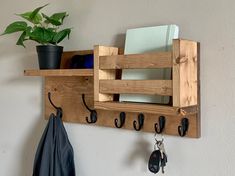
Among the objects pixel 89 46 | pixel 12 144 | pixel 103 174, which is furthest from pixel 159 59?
pixel 12 144

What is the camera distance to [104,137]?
1291mm

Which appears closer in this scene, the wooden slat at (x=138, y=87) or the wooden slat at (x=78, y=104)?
the wooden slat at (x=138, y=87)

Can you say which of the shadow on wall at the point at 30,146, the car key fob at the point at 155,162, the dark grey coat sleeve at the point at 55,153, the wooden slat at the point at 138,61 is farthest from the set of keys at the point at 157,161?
the shadow on wall at the point at 30,146

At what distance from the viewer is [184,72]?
3.15ft

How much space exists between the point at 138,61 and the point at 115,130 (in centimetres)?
34

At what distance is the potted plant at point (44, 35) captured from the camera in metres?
1.24

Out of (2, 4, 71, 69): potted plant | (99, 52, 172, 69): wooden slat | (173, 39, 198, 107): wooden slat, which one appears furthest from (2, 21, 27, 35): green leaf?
(173, 39, 198, 107): wooden slat

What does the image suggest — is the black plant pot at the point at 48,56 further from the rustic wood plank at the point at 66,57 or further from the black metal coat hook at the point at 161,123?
the black metal coat hook at the point at 161,123

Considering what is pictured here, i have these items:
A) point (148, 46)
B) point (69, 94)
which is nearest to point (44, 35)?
point (69, 94)

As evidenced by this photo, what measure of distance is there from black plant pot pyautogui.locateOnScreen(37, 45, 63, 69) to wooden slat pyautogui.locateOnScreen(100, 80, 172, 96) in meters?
0.27

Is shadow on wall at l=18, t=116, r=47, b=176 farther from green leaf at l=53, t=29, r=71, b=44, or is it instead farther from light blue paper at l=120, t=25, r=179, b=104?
light blue paper at l=120, t=25, r=179, b=104

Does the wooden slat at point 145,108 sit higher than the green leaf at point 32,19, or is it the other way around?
the green leaf at point 32,19

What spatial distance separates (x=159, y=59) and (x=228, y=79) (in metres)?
0.21

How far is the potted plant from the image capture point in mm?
1240
